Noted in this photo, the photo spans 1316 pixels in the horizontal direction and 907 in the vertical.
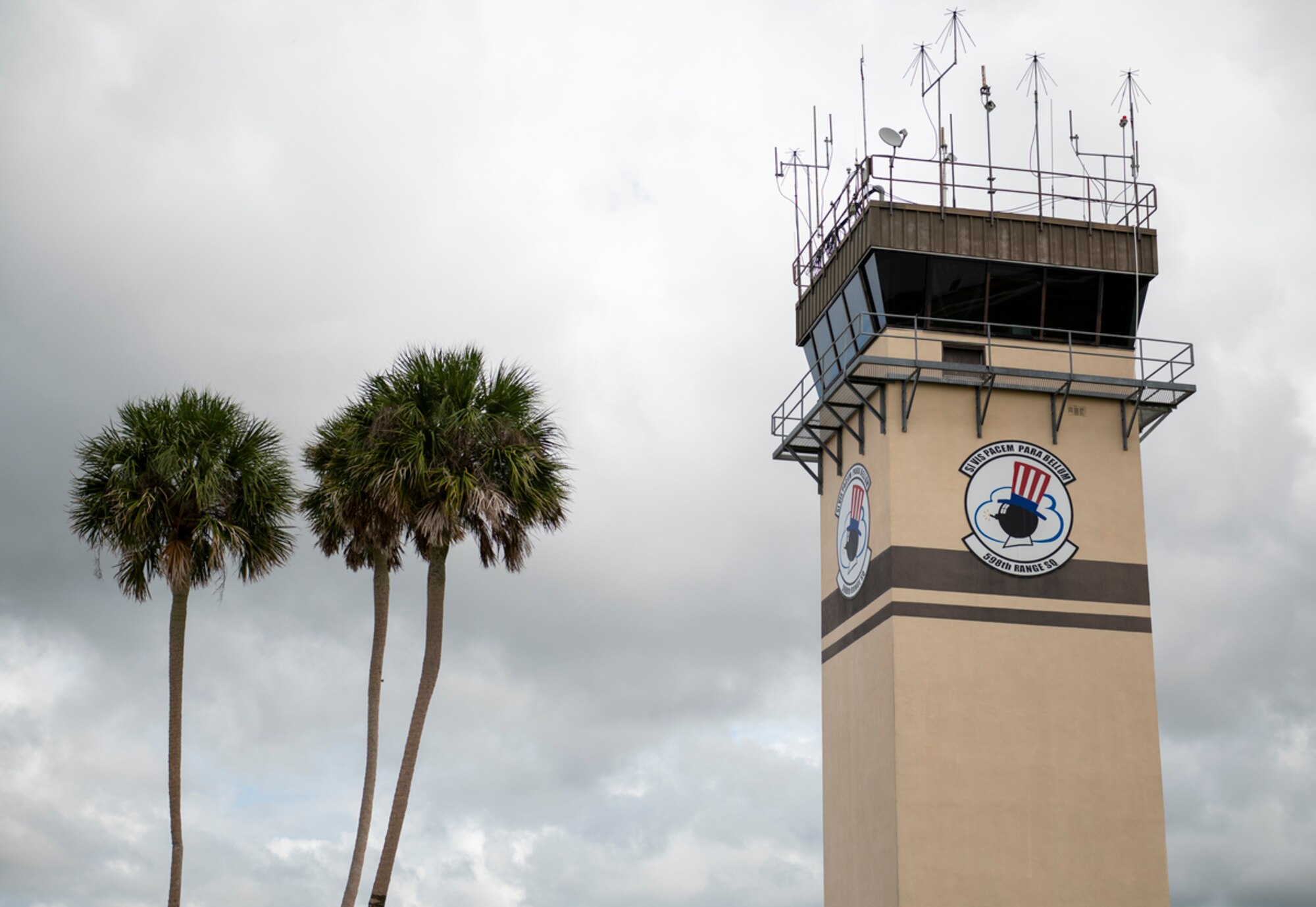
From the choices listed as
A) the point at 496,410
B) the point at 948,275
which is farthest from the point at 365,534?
the point at 948,275

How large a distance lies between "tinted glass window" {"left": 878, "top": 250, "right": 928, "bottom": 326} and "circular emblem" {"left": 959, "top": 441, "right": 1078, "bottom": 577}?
369cm

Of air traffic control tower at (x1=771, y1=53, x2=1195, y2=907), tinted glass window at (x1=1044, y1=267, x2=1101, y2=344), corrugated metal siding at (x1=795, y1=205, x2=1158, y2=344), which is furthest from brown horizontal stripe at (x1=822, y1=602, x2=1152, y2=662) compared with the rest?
corrugated metal siding at (x1=795, y1=205, x2=1158, y2=344)

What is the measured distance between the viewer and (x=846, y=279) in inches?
1495

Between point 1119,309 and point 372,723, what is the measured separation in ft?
64.9

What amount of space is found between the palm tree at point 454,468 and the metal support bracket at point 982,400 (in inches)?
377

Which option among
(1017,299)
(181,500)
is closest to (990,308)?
(1017,299)

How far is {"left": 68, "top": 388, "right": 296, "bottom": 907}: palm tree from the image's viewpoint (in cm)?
3509

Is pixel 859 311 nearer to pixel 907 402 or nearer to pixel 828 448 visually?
pixel 907 402

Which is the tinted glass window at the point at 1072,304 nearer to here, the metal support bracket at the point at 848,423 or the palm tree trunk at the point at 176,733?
the metal support bracket at the point at 848,423

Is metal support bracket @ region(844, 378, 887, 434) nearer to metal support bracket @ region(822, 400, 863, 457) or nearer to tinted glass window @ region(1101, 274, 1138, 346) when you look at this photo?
metal support bracket @ region(822, 400, 863, 457)

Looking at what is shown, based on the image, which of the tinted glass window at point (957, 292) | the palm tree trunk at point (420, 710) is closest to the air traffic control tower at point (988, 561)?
the tinted glass window at point (957, 292)

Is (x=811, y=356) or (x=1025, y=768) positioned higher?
(x=811, y=356)

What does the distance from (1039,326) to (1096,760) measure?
33.2ft

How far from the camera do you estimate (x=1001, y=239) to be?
36875mm
